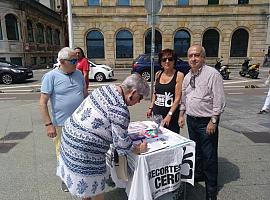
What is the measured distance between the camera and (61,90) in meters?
2.77

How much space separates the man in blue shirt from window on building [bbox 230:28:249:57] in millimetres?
23656

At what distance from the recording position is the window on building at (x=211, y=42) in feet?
76.3

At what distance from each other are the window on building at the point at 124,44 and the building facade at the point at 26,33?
34.6 feet

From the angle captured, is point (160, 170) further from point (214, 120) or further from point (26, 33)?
point (26, 33)

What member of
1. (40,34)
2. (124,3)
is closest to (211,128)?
(124,3)

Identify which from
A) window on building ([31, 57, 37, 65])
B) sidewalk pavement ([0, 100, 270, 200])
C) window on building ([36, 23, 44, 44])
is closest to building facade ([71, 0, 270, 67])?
window on building ([31, 57, 37, 65])

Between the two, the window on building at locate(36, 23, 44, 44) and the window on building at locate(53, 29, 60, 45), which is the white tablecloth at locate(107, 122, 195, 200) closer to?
the window on building at locate(36, 23, 44, 44)

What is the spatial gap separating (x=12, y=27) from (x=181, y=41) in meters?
17.9

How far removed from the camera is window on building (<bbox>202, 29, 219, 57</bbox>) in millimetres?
23266

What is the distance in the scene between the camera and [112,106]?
6.11 ft

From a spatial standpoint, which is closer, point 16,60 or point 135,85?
point 135,85

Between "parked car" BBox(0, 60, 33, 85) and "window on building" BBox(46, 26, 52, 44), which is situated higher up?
"window on building" BBox(46, 26, 52, 44)

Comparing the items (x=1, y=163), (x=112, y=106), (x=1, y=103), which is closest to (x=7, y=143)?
(x=1, y=163)

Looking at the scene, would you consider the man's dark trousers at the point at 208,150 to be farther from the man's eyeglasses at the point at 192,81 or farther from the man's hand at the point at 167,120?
the man's eyeglasses at the point at 192,81
